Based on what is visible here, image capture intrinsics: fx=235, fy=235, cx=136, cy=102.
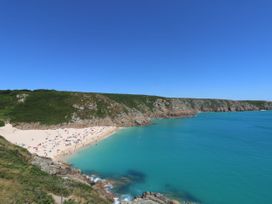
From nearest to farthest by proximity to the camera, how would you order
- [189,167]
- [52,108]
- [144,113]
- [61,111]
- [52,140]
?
[189,167] → [52,140] → [61,111] → [52,108] → [144,113]

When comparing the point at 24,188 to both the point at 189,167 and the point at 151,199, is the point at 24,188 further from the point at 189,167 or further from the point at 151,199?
the point at 189,167

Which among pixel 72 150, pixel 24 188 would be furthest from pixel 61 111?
pixel 24 188

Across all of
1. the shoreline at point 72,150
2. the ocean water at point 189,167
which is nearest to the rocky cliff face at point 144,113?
the shoreline at point 72,150

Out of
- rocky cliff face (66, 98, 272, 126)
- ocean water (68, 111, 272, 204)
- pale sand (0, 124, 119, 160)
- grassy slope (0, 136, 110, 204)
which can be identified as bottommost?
ocean water (68, 111, 272, 204)

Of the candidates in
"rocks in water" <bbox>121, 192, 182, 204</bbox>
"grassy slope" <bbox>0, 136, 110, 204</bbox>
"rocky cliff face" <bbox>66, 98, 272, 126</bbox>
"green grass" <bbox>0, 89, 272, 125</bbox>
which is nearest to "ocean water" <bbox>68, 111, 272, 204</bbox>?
"rocks in water" <bbox>121, 192, 182, 204</bbox>

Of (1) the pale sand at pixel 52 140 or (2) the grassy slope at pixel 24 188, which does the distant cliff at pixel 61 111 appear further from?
(2) the grassy slope at pixel 24 188

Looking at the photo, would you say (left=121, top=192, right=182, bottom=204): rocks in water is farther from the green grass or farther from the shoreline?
the green grass
